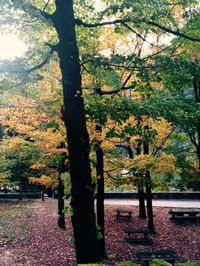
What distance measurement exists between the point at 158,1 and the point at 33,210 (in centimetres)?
1784

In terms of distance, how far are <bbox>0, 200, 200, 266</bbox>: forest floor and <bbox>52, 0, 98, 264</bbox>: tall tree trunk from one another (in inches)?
182

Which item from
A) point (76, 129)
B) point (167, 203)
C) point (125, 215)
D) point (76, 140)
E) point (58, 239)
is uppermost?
point (76, 129)

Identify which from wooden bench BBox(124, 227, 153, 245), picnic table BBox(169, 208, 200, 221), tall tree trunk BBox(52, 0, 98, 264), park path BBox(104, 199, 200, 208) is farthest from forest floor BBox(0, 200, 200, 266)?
tall tree trunk BBox(52, 0, 98, 264)

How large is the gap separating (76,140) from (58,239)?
10808mm

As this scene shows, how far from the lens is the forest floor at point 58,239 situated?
12570 mm

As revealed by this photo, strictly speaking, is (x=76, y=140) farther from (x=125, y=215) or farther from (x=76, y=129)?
(x=125, y=215)

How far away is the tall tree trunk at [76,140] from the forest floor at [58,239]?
4.63 m

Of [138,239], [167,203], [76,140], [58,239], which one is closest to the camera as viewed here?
[76,140]

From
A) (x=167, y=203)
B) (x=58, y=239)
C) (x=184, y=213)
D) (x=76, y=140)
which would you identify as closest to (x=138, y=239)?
(x=58, y=239)

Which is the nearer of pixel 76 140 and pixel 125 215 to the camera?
pixel 76 140

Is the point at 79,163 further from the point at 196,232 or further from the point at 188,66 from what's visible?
the point at 196,232

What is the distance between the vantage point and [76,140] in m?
5.26

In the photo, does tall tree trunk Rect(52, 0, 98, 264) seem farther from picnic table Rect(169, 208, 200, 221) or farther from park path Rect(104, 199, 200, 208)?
park path Rect(104, 199, 200, 208)

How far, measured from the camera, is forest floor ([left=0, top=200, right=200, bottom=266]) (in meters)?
12.6
